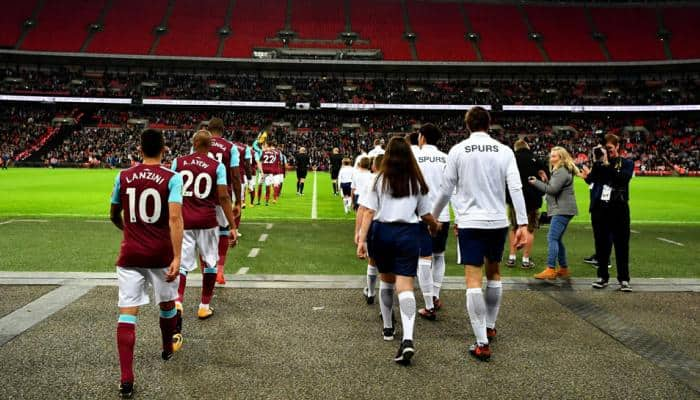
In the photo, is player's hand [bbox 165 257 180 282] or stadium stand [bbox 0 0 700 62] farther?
stadium stand [bbox 0 0 700 62]

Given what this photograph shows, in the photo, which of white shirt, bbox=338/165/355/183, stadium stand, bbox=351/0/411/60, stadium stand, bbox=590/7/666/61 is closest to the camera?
white shirt, bbox=338/165/355/183

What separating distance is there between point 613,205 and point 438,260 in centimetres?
280

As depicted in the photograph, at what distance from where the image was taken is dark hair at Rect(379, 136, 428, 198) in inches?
180

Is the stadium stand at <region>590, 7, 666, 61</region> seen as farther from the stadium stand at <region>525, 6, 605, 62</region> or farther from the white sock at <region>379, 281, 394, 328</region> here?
the white sock at <region>379, 281, 394, 328</region>

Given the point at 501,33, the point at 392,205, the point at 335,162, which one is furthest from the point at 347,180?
the point at 501,33

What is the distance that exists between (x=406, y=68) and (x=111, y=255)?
4942 cm

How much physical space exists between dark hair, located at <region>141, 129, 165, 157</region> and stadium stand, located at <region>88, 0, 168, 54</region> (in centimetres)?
5420

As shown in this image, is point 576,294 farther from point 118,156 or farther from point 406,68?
point 406,68

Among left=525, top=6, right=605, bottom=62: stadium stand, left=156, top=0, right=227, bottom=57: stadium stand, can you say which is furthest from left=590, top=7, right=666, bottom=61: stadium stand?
left=156, top=0, right=227, bottom=57: stadium stand

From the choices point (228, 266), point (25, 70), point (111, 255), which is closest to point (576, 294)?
point (228, 266)

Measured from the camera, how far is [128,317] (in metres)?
3.96

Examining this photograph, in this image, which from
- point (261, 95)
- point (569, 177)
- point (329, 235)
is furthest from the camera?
point (261, 95)

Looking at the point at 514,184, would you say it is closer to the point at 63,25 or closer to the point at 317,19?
the point at 317,19

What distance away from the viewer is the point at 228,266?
326 inches
